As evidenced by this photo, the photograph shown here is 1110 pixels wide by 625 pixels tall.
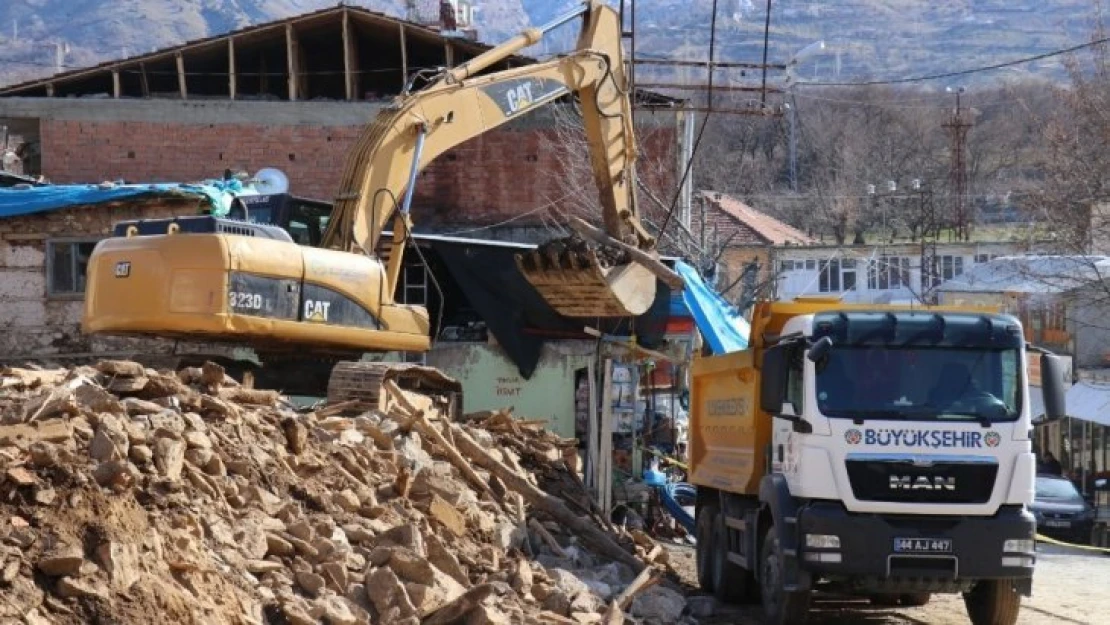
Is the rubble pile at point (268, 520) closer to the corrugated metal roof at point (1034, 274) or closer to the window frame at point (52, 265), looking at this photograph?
the window frame at point (52, 265)

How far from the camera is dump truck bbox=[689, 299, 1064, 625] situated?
1349 centimetres

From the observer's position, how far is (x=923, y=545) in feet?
44.2

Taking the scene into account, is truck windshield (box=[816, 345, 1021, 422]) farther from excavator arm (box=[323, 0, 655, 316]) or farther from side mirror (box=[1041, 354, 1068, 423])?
excavator arm (box=[323, 0, 655, 316])

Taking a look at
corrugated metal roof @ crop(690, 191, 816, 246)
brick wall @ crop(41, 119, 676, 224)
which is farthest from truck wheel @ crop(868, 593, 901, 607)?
corrugated metal roof @ crop(690, 191, 816, 246)

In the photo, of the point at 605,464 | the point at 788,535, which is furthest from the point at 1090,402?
the point at 788,535

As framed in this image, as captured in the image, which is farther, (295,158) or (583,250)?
(295,158)

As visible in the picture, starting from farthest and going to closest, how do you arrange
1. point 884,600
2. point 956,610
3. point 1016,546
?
point 956,610 → point 884,600 → point 1016,546

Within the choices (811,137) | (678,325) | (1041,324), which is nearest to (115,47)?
(811,137)

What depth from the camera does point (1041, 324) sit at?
4784 cm

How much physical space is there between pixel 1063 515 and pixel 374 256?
49.7 feet

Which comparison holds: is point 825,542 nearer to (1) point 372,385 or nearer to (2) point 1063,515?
(1) point 372,385

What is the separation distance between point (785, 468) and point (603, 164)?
25.2 feet

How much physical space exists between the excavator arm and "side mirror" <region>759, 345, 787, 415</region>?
212 inches

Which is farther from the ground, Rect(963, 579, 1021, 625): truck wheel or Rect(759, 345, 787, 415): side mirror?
Rect(759, 345, 787, 415): side mirror
